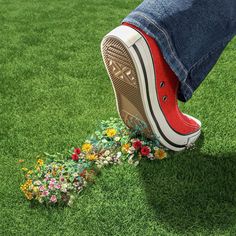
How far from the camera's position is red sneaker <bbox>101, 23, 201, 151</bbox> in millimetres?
1801

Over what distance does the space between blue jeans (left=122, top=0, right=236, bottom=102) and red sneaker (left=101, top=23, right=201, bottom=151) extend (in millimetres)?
49

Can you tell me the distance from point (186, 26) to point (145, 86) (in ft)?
1.04

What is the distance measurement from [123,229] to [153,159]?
1.54 feet

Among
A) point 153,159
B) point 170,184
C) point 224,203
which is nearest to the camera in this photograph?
point 224,203

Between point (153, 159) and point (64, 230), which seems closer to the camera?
point (64, 230)

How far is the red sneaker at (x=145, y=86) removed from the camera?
1801 mm

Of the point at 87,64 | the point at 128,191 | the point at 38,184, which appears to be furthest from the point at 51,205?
the point at 87,64

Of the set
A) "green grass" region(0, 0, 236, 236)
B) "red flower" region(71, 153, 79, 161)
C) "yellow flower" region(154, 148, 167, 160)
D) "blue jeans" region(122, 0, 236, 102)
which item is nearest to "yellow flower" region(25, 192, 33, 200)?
"green grass" region(0, 0, 236, 236)

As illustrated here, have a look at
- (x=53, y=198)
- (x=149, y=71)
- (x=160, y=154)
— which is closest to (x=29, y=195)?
(x=53, y=198)

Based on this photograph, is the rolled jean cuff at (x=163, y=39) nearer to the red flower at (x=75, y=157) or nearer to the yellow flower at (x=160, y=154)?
the yellow flower at (x=160, y=154)

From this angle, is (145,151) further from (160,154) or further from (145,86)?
(145,86)

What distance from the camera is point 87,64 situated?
130 inches

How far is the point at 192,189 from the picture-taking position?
1.98 metres

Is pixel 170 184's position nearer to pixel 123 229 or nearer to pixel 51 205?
pixel 123 229
